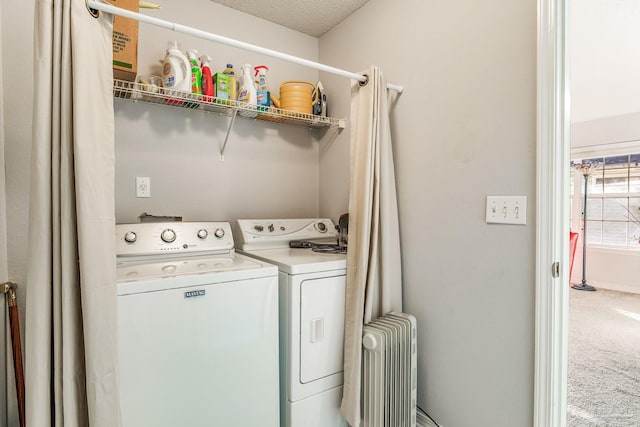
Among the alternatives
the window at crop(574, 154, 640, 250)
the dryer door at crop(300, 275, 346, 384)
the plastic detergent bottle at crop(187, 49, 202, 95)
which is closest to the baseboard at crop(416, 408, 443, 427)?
the dryer door at crop(300, 275, 346, 384)

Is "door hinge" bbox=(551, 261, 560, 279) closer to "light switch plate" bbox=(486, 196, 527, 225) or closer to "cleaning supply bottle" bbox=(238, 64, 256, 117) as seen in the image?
"light switch plate" bbox=(486, 196, 527, 225)

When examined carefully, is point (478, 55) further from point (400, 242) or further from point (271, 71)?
point (271, 71)

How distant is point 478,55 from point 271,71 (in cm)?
139

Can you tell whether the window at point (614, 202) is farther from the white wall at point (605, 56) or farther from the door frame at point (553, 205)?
the door frame at point (553, 205)

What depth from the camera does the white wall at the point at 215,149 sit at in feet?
6.15

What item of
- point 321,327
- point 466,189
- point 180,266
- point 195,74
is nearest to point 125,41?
point 195,74

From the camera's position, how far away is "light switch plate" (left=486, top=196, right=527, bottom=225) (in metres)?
1.31

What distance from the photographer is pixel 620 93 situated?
3770 millimetres

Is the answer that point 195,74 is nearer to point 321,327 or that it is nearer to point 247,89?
point 247,89

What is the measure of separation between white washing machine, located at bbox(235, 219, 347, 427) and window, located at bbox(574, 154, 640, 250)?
5.39 metres

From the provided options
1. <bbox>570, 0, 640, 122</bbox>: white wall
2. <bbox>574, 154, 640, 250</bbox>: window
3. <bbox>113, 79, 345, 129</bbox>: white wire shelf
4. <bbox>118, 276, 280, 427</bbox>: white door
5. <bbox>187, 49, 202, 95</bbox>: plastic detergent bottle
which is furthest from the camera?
<bbox>574, 154, 640, 250</bbox>: window

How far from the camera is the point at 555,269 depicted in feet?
4.01

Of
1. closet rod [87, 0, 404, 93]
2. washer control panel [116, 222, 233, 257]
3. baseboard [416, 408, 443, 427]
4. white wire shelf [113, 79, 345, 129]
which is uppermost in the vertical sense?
closet rod [87, 0, 404, 93]

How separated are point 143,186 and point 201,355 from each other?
3.58 ft
